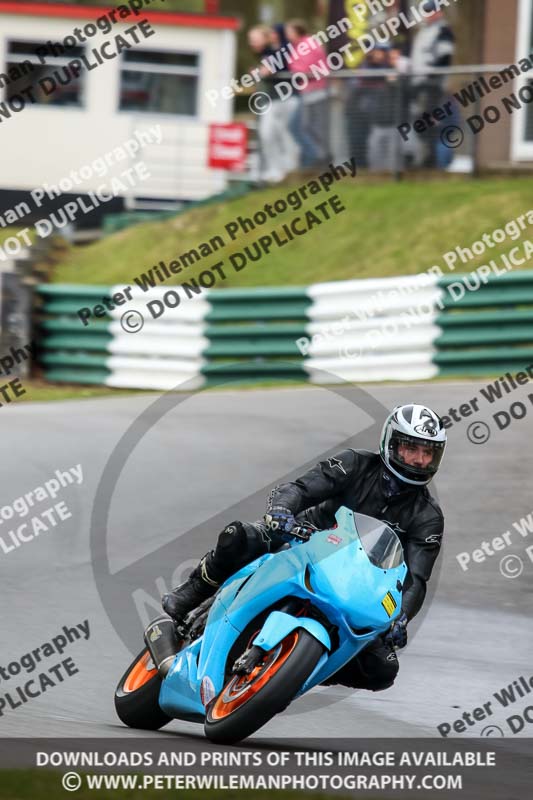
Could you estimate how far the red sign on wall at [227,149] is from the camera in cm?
2280

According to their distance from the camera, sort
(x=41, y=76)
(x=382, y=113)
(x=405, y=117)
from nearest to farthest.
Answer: (x=405, y=117)
(x=382, y=113)
(x=41, y=76)

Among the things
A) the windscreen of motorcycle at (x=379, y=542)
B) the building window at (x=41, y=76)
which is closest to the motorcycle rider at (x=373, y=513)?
the windscreen of motorcycle at (x=379, y=542)

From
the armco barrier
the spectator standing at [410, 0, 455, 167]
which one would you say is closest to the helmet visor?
the armco barrier

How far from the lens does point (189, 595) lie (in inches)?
233

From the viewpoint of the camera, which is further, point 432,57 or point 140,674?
point 432,57

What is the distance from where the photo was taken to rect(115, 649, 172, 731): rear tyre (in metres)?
5.85

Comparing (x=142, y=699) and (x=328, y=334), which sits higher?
(x=142, y=699)

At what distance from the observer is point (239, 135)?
22.9m

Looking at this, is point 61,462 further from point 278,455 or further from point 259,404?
point 259,404

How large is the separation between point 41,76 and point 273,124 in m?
7.67

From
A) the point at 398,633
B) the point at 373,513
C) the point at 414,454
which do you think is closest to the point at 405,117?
the point at 373,513

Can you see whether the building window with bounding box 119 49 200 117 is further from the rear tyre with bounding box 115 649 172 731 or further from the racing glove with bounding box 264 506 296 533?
the racing glove with bounding box 264 506 296 533

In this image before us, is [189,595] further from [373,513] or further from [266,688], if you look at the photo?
[266,688]

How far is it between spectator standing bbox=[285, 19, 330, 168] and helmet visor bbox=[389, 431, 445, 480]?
12.9 m
